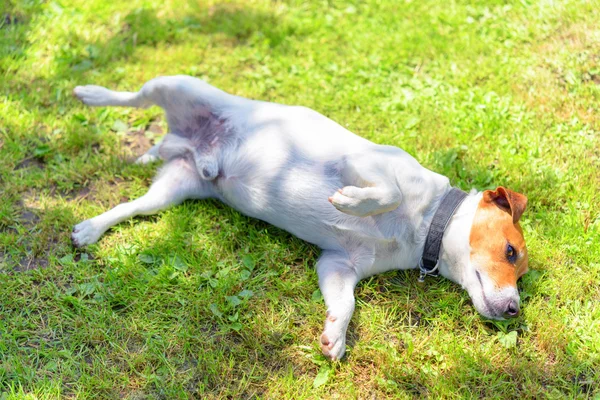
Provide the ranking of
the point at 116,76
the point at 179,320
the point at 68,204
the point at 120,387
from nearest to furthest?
the point at 120,387, the point at 179,320, the point at 68,204, the point at 116,76

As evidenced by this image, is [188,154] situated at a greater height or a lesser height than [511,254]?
lesser

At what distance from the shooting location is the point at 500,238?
3.58m

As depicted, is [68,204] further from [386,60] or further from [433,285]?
[386,60]

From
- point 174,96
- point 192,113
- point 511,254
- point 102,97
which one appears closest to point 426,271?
point 511,254

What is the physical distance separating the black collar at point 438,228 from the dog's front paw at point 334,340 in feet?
2.43

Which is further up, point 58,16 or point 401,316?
point 58,16

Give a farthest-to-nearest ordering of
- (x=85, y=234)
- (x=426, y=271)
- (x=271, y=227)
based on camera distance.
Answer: (x=271, y=227) → (x=85, y=234) → (x=426, y=271)

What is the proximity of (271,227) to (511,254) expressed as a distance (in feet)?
5.34

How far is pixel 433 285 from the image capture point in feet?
13.0

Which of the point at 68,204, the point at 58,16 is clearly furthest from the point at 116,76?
the point at 68,204

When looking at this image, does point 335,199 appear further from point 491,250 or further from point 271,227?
point 491,250

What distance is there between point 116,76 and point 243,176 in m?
2.16

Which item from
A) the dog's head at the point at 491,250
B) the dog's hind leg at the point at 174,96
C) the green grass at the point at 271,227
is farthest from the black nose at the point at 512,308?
the dog's hind leg at the point at 174,96

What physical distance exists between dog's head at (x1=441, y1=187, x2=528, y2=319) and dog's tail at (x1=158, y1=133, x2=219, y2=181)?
1.64m
